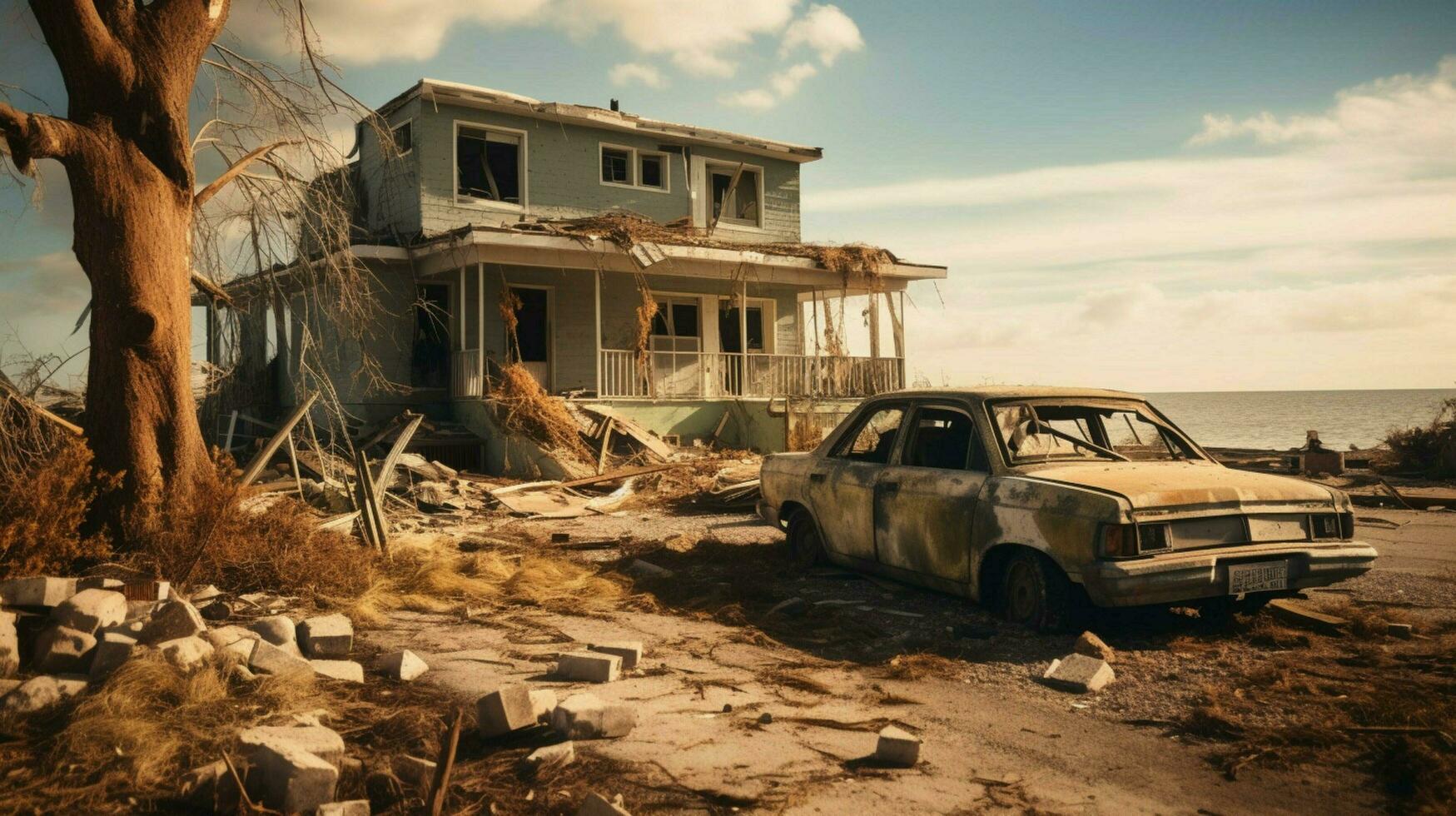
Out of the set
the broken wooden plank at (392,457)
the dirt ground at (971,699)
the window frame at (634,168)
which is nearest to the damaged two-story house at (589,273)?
the window frame at (634,168)

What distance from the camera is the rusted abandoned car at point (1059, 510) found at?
18.0 feet

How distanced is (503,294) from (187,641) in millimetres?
13939

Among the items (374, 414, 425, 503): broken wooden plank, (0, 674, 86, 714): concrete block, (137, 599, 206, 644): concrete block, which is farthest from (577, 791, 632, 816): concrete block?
(374, 414, 425, 503): broken wooden plank

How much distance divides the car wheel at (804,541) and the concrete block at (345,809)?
4.97 metres

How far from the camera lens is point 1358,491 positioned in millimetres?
14430

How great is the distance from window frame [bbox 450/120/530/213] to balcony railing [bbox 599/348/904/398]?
3499mm

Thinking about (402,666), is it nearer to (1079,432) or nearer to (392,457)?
(1079,432)

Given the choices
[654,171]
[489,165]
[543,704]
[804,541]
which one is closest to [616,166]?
[654,171]

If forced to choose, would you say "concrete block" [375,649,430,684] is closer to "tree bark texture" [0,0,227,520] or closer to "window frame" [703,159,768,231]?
"tree bark texture" [0,0,227,520]

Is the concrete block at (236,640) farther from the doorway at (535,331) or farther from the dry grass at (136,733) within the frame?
the doorway at (535,331)

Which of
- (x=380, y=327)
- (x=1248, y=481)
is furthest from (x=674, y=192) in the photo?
(x=1248, y=481)

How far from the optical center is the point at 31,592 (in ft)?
18.0

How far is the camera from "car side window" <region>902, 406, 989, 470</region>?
6.75 metres

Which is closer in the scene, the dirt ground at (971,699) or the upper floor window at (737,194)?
the dirt ground at (971,699)
